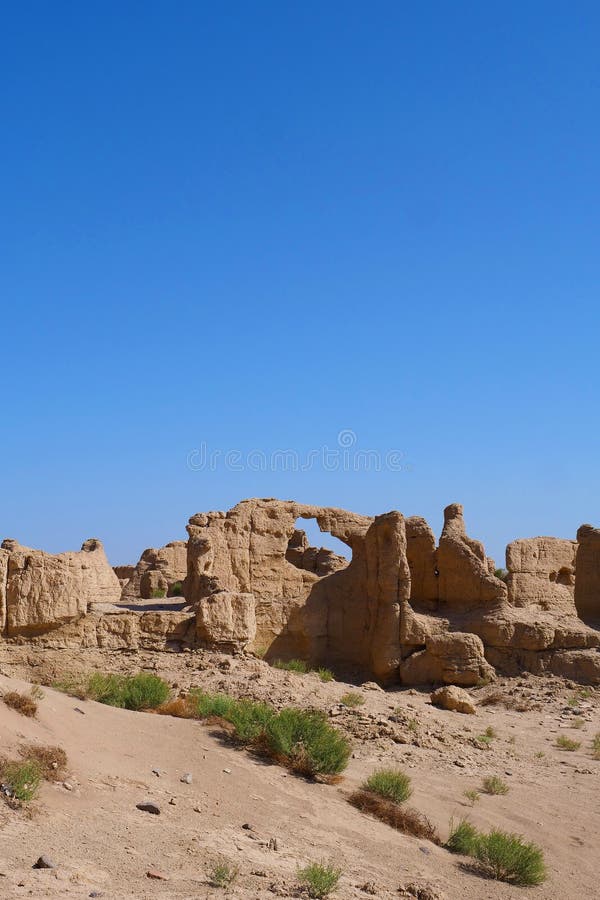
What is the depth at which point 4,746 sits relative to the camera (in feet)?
26.4

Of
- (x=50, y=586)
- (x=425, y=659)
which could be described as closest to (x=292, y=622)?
(x=425, y=659)

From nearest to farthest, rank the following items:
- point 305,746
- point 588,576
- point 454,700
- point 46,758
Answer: point 46,758
point 305,746
point 454,700
point 588,576

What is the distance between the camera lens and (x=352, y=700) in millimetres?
13930

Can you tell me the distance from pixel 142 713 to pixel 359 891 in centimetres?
451

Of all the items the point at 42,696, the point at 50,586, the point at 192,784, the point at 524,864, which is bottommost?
the point at 524,864

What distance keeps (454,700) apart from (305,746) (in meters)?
6.50

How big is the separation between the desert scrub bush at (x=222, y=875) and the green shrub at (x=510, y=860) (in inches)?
123

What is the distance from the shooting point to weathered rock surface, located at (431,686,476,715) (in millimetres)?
16047

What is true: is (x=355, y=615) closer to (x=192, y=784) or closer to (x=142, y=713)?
(x=142, y=713)

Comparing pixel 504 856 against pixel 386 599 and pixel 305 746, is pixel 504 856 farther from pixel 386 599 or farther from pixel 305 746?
pixel 386 599

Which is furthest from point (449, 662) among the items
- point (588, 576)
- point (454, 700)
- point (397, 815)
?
point (397, 815)

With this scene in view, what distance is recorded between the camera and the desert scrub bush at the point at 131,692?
11.6m

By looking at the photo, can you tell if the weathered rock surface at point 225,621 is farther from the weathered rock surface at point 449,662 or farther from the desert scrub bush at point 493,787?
the desert scrub bush at point 493,787

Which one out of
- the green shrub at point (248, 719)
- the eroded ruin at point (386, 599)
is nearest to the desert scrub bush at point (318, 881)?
the green shrub at point (248, 719)
